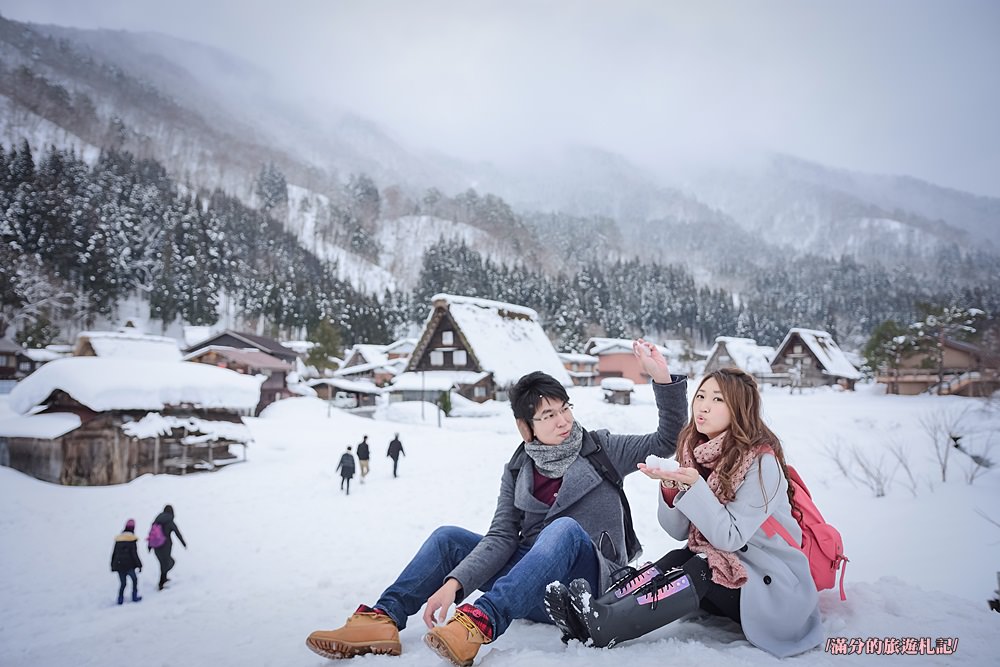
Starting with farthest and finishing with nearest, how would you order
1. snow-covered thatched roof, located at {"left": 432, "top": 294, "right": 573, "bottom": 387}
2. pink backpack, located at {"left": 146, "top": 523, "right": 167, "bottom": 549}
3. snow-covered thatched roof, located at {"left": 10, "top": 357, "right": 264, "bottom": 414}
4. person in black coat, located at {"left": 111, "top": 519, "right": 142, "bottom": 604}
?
snow-covered thatched roof, located at {"left": 432, "top": 294, "right": 573, "bottom": 387}, snow-covered thatched roof, located at {"left": 10, "top": 357, "right": 264, "bottom": 414}, pink backpack, located at {"left": 146, "top": 523, "right": 167, "bottom": 549}, person in black coat, located at {"left": 111, "top": 519, "right": 142, "bottom": 604}

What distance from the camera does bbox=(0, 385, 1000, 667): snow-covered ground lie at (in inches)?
81.0

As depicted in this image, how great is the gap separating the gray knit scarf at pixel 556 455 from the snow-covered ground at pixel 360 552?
27.9 inches

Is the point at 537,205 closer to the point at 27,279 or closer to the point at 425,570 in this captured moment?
the point at 27,279

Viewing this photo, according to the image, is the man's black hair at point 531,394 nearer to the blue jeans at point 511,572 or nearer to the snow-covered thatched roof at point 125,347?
the blue jeans at point 511,572

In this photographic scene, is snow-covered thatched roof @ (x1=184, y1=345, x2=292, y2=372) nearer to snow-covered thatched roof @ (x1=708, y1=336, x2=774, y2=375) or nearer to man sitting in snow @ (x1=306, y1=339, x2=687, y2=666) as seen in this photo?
man sitting in snow @ (x1=306, y1=339, x2=687, y2=666)

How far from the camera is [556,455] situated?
2439 millimetres

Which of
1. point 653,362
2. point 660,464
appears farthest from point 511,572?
point 653,362

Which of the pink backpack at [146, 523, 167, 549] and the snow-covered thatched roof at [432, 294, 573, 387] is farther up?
the snow-covered thatched roof at [432, 294, 573, 387]

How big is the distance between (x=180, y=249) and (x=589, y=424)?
48351mm

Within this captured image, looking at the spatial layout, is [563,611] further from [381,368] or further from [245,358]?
[381,368]

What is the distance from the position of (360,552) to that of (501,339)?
16752 mm

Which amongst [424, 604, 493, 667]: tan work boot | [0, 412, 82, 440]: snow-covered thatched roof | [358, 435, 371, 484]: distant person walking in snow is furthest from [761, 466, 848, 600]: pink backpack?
[0, 412, 82, 440]: snow-covered thatched roof

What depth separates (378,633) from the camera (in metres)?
1.98

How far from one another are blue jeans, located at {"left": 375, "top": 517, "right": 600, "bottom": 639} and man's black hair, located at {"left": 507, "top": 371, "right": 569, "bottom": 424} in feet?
1.90
